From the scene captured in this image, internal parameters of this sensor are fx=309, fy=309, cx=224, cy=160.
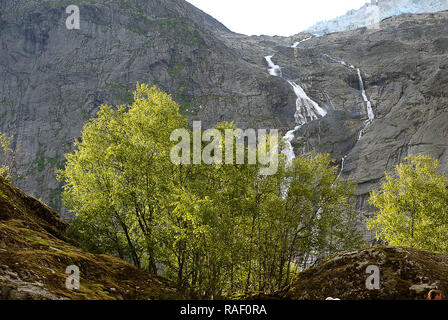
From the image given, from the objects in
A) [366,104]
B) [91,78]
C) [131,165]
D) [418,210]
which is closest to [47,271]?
[131,165]

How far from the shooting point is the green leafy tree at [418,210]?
28406 mm

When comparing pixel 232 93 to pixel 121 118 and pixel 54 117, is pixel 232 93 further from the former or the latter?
pixel 121 118

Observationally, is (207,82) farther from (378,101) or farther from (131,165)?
(131,165)

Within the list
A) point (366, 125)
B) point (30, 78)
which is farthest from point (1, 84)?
point (366, 125)

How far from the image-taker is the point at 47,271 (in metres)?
13.4

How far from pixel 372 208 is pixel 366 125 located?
125 ft

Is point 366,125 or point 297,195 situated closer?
point 297,195

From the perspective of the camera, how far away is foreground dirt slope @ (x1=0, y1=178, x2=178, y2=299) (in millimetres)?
11431

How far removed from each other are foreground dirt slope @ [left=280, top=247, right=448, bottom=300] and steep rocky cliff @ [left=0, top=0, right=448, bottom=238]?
64572 mm

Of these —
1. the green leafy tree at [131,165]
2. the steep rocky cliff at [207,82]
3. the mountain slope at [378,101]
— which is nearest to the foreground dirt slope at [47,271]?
the green leafy tree at [131,165]

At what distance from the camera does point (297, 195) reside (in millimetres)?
24062

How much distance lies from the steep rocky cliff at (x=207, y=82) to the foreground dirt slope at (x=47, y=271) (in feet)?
229

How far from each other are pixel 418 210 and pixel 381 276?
17873mm

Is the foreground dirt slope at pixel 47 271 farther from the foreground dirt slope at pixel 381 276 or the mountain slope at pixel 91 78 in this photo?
the mountain slope at pixel 91 78
